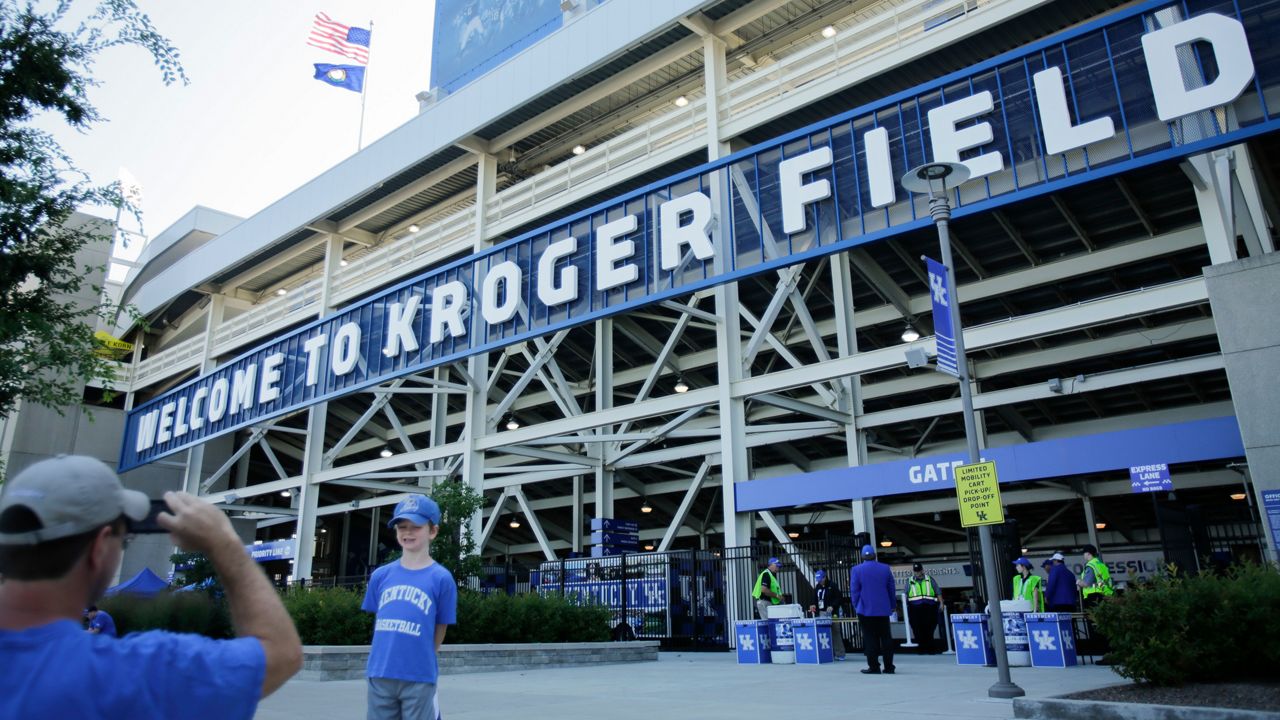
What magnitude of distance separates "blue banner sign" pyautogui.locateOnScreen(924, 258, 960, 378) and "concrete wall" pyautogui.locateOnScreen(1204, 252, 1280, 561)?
4.18 m

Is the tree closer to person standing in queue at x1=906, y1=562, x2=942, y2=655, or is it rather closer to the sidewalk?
the sidewalk

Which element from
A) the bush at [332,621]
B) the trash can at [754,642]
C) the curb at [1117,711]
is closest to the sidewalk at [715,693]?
the curb at [1117,711]

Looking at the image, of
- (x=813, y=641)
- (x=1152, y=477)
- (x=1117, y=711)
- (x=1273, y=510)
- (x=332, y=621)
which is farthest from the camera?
(x=813, y=641)

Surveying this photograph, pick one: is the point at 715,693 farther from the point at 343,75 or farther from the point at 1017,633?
the point at 343,75

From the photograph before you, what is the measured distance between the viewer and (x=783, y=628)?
16781 mm

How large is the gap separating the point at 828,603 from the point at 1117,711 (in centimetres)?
1062

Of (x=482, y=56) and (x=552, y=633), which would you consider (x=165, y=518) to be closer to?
(x=552, y=633)

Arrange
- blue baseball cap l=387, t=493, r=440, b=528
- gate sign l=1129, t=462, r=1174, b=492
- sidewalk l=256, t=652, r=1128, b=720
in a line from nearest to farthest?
1. blue baseball cap l=387, t=493, r=440, b=528
2. sidewalk l=256, t=652, r=1128, b=720
3. gate sign l=1129, t=462, r=1174, b=492

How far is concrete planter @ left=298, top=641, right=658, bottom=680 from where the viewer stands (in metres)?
13.6

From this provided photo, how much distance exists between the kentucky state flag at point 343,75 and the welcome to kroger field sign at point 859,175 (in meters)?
16.4

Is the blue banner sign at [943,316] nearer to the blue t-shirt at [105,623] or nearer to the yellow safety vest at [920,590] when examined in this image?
the yellow safety vest at [920,590]

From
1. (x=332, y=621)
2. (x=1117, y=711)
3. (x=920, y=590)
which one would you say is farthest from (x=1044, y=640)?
(x=332, y=621)

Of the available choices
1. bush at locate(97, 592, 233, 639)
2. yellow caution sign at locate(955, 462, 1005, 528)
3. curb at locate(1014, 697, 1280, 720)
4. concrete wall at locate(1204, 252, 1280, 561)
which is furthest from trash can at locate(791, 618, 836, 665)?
bush at locate(97, 592, 233, 639)

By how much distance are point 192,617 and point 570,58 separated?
22.1m
